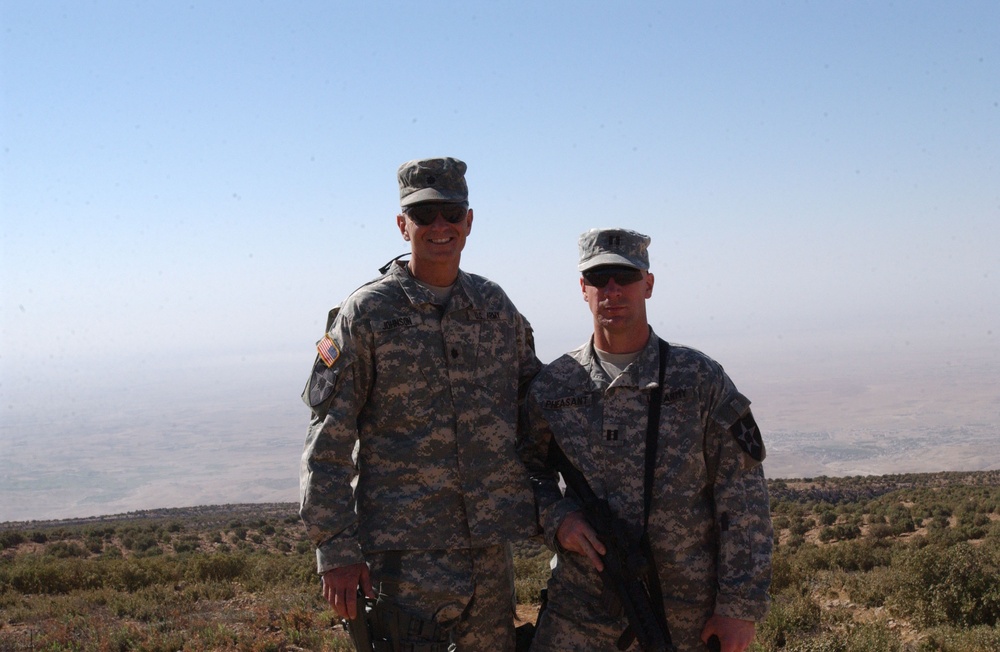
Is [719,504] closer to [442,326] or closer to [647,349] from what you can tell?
[647,349]

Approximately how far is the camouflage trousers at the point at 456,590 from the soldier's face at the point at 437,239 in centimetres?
134

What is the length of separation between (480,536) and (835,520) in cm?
1536

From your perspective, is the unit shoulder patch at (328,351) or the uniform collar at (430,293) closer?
the unit shoulder patch at (328,351)

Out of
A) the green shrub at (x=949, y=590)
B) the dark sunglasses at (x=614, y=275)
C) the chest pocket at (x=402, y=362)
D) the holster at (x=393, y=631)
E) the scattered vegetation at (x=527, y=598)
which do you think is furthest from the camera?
the green shrub at (x=949, y=590)

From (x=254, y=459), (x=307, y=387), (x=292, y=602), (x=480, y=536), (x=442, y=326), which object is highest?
(x=442, y=326)

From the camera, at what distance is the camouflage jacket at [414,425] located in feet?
11.3

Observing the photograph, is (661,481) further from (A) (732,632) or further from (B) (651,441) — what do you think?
(A) (732,632)

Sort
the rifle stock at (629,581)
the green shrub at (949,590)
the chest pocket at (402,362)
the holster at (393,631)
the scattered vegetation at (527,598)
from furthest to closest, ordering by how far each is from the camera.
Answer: the green shrub at (949,590) < the scattered vegetation at (527,598) < the chest pocket at (402,362) < the holster at (393,631) < the rifle stock at (629,581)

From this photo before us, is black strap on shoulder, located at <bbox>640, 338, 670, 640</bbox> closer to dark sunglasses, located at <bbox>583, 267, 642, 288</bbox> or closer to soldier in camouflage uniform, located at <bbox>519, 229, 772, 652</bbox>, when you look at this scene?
soldier in camouflage uniform, located at <bbox>519, 229, 772, 652</bbox>

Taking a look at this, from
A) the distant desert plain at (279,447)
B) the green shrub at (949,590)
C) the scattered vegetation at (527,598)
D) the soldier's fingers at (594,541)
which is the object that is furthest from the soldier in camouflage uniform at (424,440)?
the distant desert plain at (279,447)

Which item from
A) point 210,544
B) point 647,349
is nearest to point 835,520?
point 210,544

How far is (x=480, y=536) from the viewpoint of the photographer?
138 inches

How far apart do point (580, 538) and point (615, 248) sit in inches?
49.9

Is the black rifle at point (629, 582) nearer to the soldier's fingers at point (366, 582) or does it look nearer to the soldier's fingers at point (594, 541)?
the soldier's fingers at point (594, 541)
